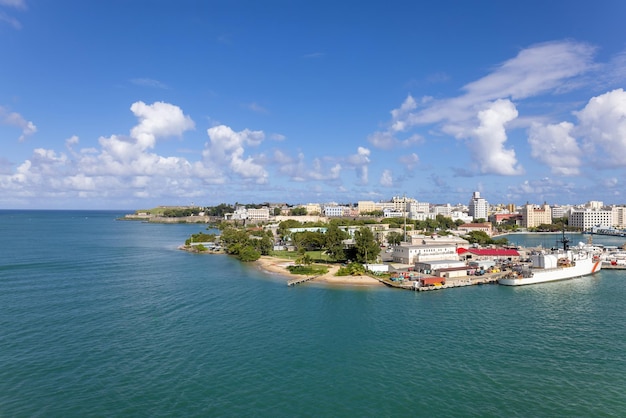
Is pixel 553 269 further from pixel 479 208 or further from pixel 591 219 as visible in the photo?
pixel 479 208

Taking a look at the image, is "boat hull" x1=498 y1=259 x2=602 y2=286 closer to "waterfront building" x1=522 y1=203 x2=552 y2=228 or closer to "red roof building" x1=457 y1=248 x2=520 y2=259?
"red roof building" x1=457 y1=248 x2=520 y2=259

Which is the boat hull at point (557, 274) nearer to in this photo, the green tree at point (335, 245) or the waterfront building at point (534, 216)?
the green tree at point (335, 245)

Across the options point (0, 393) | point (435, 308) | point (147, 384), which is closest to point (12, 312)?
point (0, 393)

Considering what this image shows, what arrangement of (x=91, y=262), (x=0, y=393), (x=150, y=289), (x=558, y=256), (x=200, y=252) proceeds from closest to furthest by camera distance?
(x=0, y=393) → (x=150, y=289) → (x=558, y=256) → (x=91, y=262) → (x=200, y=252)

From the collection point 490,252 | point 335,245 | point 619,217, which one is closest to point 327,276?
point 335,245

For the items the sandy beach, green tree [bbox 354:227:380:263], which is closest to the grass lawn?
the sandy beach

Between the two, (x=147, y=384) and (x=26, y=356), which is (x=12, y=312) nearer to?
(x=26, y=356)

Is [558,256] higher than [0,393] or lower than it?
higher
